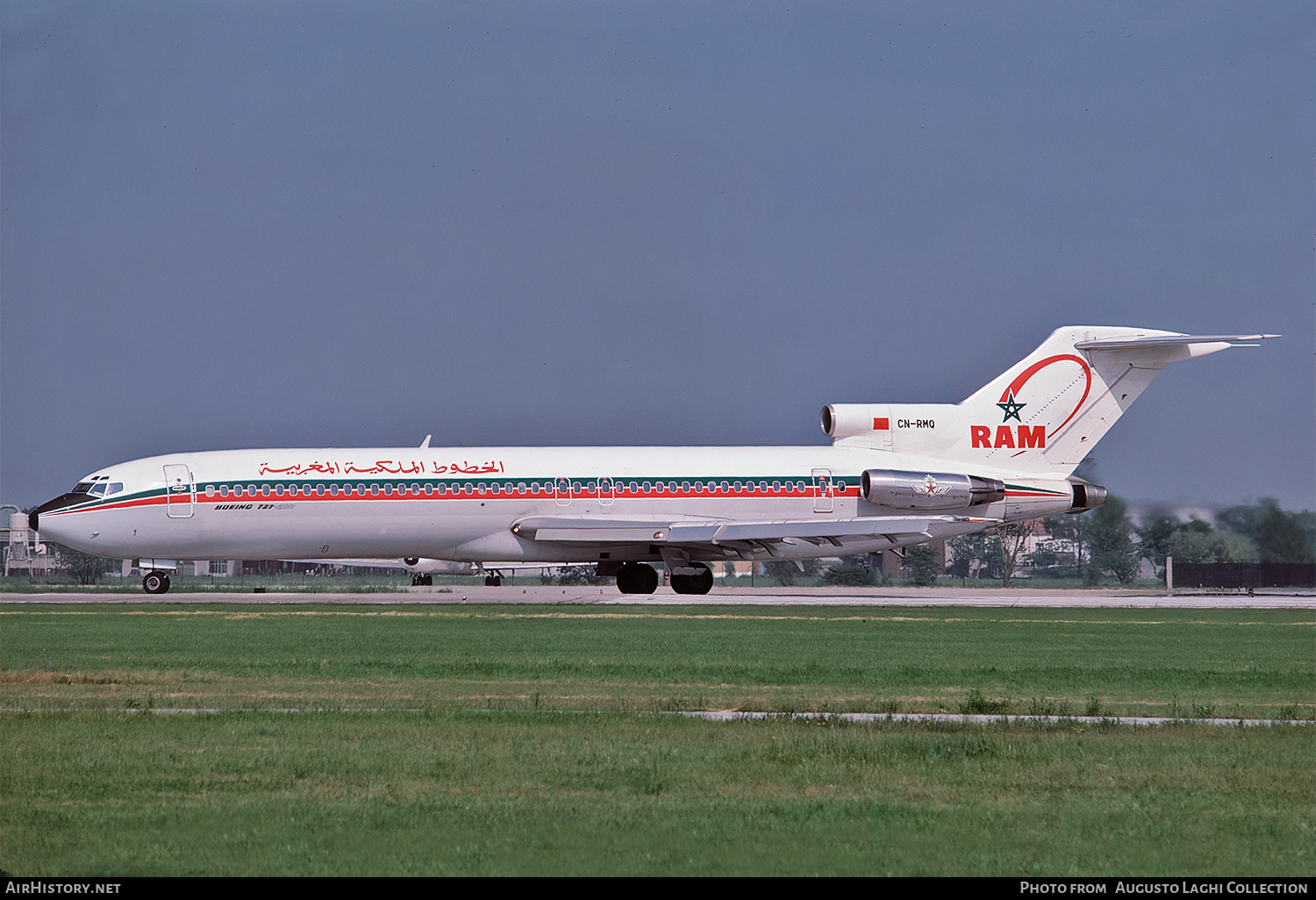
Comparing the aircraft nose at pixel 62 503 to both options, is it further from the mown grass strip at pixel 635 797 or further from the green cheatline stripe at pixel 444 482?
the mown grass strip at pixel 635 797

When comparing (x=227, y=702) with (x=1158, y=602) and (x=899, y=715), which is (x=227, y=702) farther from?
(x=1158, y=602)

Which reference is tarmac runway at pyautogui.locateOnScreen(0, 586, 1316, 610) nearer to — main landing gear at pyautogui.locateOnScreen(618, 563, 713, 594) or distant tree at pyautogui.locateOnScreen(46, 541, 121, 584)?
main landing gear at pyautogui.locateOnScreen(618, 563, 713, 594)

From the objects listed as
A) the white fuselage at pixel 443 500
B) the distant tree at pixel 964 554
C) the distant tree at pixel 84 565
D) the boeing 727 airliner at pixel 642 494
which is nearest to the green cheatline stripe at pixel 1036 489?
the boeing 727 airliner at pixel 642 494

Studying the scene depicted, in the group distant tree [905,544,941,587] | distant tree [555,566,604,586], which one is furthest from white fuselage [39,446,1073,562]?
distant tree [905,544,941,587]

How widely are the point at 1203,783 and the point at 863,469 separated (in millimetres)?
31579

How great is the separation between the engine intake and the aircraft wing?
0.62m

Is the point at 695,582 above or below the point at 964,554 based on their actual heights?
above

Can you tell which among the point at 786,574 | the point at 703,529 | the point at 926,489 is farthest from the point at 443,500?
the point at 786,574

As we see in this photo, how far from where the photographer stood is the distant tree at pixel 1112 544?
6975 cm

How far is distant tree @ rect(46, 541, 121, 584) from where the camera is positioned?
3076 inches

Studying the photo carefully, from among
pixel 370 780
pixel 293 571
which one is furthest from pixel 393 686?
pixel 293 571

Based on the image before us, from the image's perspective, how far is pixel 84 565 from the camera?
3425 inches

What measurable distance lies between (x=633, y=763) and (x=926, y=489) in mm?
31941

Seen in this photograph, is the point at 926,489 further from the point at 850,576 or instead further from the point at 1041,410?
the point at 850,576
